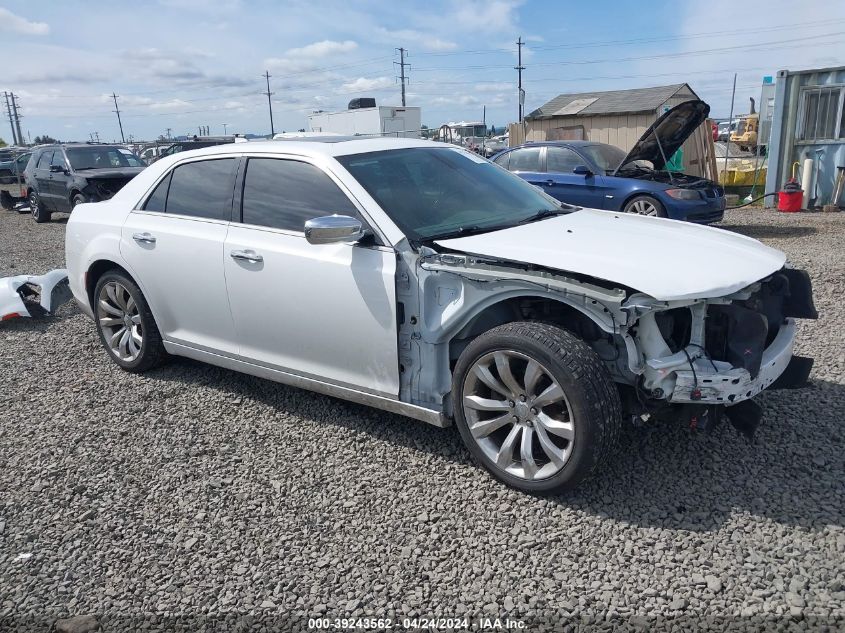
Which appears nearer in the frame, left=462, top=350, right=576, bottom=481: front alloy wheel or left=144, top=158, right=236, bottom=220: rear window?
left=462, top=350, right=576, bottom=481: front alloy wheel

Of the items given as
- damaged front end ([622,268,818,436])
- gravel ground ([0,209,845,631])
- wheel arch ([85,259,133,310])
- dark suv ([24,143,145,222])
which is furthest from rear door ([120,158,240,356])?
dark suv ([24,143,145,222])

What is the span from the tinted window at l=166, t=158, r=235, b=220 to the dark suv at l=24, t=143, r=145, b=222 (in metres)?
10.6

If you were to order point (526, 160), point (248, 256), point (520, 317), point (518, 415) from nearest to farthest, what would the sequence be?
1. point (518, 415)
2. point (520, 317)
3. point (248, 256)
4. point (526, 160)

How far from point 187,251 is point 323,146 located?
3.67 feet

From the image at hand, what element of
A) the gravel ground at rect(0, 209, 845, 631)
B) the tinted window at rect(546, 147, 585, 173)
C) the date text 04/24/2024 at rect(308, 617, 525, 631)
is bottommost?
the date text 04/24/2024 at rect(308, 617, 525, 631)

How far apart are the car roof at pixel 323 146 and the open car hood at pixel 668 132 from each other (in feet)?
20.3

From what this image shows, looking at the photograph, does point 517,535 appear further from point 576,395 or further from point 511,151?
point 511,151

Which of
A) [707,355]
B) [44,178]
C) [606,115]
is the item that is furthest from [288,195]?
[606,115]

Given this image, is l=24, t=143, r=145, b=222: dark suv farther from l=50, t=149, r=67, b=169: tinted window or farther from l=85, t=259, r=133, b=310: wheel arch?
l=85, t=259, r=133, b=310: wheel arch

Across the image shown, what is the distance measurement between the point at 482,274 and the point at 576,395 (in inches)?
28.1

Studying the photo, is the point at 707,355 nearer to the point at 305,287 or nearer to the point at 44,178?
the point at 305,287

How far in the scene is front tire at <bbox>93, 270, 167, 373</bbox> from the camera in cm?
483

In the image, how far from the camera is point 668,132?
10.0 m

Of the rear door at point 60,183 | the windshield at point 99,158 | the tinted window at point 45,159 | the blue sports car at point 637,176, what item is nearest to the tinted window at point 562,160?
the blue sports car at point 637,176
